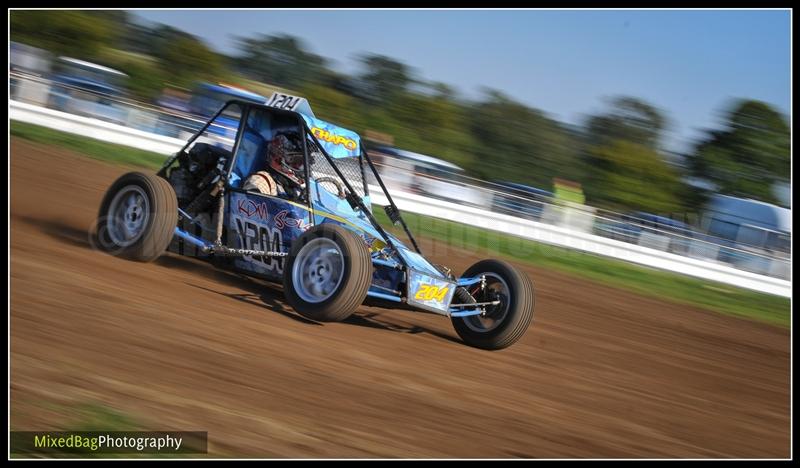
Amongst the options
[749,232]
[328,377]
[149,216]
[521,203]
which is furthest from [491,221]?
[328,377]

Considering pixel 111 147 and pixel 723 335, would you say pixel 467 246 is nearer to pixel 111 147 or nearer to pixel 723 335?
pixel 723 335

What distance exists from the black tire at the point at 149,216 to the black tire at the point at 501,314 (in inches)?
89.7

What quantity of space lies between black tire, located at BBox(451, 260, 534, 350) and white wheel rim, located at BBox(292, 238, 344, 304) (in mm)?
1226

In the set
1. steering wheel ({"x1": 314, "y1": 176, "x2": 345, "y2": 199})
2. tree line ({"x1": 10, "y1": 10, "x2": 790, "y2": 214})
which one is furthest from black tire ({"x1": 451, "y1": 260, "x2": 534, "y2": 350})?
tree line ({"x1": 10, "y1": 10, "x2": 790, "y2": 214})

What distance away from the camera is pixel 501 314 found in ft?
20.2

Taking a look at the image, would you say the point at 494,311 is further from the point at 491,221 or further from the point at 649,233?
the point at 649,233

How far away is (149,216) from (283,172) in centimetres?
108

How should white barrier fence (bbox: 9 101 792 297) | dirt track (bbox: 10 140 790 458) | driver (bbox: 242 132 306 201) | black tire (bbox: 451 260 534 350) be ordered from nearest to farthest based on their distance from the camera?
dirt track (bbox: 10 140 790 458) < black tire (bbox: 451 260 534 350) < driver (bbox: 242 132 306 201) < white barrier fence (bbox: 9 101 792 297)

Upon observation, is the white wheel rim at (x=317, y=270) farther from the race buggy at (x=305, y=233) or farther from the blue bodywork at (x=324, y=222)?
the blue bodywork at (x=324, y=222)

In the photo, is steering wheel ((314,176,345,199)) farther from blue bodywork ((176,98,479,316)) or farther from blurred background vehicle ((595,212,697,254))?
blurred background vehicle ((595,212,697,254))

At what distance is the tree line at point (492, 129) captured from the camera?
1007 inches

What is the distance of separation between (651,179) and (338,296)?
22028mm

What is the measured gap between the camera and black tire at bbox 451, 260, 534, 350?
19.7 ft

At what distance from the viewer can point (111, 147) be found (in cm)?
1425
